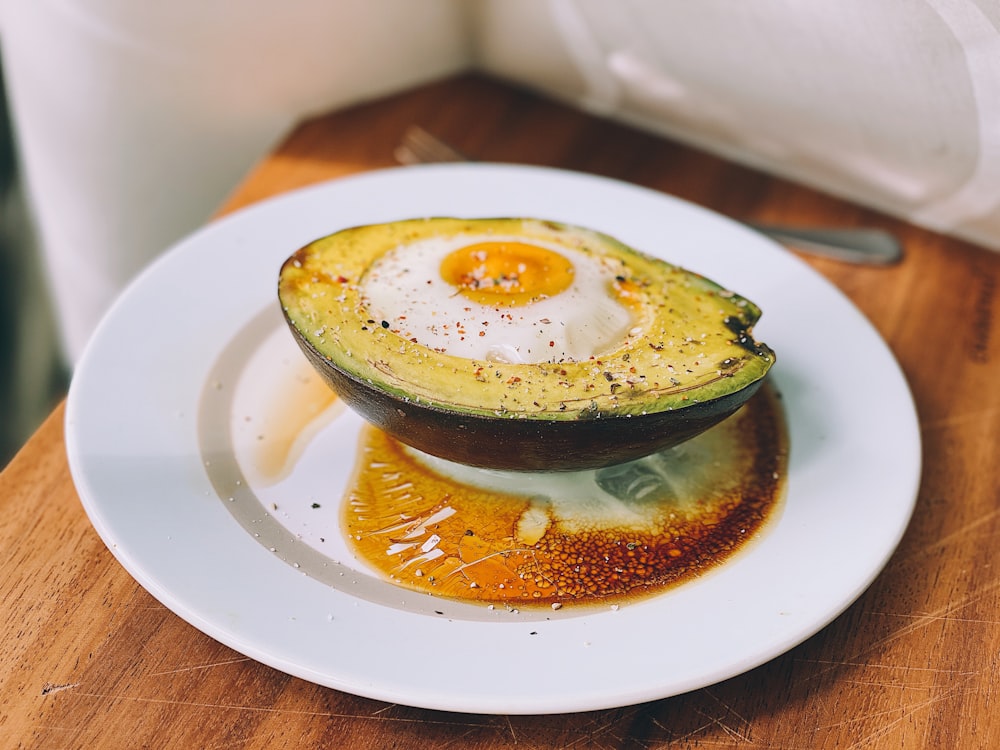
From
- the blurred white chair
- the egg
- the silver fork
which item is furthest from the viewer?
the blurred white chair

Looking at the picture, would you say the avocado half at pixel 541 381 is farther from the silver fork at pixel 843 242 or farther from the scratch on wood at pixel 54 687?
the silver fork at pixel 843 242

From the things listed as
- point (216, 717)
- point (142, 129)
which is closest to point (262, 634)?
point (216, 717)

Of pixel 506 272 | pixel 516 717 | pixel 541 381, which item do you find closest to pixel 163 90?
pixel 506 272

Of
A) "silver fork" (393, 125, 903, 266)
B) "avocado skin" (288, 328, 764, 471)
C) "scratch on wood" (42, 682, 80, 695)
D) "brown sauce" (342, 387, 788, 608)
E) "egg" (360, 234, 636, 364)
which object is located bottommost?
"silver fork" (393, 125, 903, 266)

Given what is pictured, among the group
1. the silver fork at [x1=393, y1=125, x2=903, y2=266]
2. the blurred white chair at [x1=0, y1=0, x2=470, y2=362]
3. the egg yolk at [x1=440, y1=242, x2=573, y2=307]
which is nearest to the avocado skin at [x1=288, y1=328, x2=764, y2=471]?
the egg yolk at [x1=440, y1=242, x2=573, y2=307]

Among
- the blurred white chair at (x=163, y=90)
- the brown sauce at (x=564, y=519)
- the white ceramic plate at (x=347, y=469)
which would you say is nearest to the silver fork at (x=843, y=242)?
the white ceramic plate at (x=347, y=469)

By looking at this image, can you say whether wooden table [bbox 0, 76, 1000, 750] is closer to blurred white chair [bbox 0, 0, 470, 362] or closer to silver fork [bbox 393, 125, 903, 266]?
silver fork [bbox 393, 125, 903, 266]

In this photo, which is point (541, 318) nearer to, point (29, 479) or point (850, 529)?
point (850, 529)
